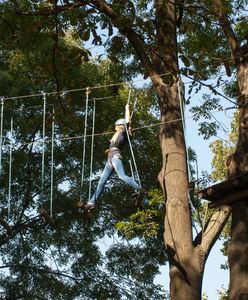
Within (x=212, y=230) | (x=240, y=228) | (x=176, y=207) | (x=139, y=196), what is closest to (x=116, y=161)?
(x=139, y=196)

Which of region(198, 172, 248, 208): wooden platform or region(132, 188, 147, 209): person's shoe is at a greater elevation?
region(132, 188, 147, 209): person's shoe

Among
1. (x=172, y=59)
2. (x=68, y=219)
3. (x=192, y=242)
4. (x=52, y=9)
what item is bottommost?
(x=192, y=242)

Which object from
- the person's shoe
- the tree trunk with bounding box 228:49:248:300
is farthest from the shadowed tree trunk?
the person's shoe

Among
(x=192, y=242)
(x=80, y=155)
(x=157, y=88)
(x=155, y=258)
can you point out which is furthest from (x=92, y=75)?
(x=192, y=242)

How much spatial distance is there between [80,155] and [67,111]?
5532 mm

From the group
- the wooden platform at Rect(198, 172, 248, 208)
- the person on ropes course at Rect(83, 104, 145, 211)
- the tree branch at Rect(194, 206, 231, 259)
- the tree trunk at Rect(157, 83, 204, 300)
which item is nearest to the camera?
the tree trunk at Rect(157, 83, 204, 300)

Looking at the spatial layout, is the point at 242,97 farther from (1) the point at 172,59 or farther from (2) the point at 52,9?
(2) the point at 52,9

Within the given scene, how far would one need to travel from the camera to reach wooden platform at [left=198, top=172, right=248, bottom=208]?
6.82m

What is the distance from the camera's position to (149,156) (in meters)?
13.2

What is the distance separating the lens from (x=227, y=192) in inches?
276

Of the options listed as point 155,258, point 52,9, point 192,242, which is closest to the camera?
point 52,9

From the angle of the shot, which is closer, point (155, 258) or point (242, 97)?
point (242, 97)

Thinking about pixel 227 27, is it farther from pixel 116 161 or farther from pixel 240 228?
pixel 240 228

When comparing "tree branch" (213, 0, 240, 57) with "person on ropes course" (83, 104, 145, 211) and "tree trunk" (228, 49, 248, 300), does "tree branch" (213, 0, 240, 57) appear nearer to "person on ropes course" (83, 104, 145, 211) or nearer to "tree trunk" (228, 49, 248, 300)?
"tree trunk" (228, 49, 248, 300)
